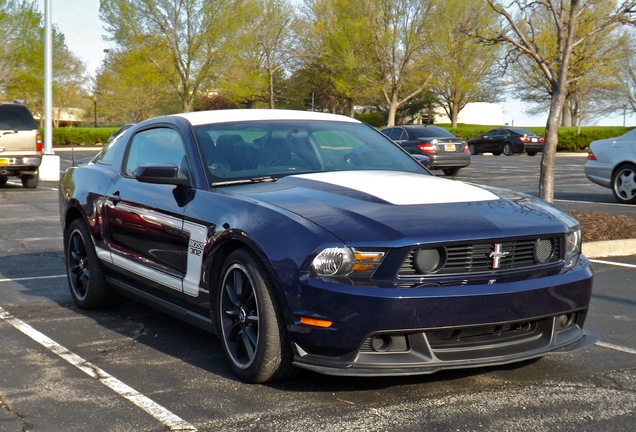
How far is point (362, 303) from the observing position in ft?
14.4

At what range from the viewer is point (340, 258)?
14.7 ft

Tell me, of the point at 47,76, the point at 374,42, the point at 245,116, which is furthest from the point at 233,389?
the point at 374,42

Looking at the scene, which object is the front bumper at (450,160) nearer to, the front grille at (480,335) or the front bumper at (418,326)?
the front grille at (480,335)

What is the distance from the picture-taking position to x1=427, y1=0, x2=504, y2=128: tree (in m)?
54.7

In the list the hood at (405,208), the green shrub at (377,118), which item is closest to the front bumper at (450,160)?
the hood at (405,208)

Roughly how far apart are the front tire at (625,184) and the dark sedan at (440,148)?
26.9 ft

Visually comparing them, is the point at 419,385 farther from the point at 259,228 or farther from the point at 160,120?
the point at 160,120

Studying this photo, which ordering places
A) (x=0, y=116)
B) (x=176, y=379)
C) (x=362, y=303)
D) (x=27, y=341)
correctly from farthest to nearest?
(x=0, y=116) → (x=27, y=341) → (x=176, y=379) → (x=362, y=303)

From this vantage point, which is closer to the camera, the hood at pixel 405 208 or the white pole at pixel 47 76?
the hood at pixel 405 208

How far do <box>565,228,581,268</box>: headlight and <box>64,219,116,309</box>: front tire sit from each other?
355cm

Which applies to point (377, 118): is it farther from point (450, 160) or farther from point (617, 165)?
point (617, 165)

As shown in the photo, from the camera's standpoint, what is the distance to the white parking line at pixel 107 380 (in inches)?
172

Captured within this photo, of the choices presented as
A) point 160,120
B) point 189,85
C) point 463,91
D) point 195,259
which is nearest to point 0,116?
point 160,120

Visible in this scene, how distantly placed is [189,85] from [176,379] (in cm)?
5484
